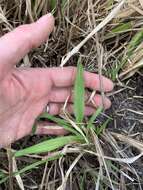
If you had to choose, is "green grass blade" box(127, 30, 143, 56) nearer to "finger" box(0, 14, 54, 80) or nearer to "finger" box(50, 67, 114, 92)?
"finger" box(50, 67, 114, 92)

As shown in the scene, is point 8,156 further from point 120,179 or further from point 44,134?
point 120,179

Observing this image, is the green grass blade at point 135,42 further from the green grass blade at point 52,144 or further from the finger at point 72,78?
the green grass blade at point 52,144

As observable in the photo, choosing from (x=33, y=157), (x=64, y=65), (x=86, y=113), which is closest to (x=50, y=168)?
(x=33, y=157)

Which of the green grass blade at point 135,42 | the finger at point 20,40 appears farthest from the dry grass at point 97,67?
the finger at point 20,40

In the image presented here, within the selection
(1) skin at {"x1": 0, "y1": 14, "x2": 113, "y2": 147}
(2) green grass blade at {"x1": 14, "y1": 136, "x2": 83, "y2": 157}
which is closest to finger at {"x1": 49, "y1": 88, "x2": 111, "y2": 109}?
(1) skin at {"x1": 0, "y1": 14, "x2": 113, "y2": 147}

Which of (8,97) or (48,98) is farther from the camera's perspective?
(48,98)

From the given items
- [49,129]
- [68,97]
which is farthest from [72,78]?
[49,129]
